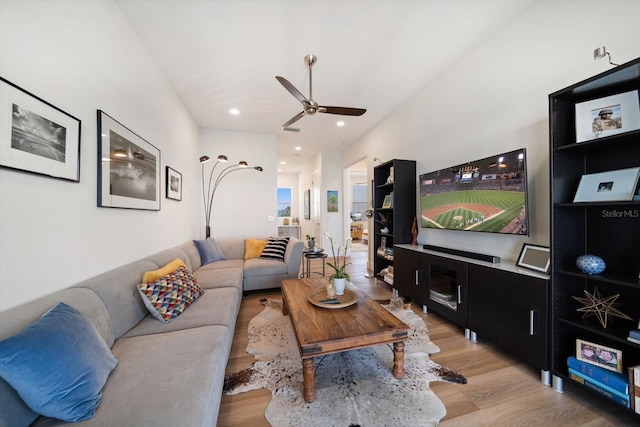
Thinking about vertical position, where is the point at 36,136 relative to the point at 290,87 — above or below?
below

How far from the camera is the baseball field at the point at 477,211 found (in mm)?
2023

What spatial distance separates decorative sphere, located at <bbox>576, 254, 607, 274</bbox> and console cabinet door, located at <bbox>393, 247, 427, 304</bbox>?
4.46 feet

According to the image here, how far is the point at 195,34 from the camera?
7.30 feet

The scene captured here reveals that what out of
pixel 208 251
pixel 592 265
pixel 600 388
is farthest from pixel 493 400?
pixel 208 251

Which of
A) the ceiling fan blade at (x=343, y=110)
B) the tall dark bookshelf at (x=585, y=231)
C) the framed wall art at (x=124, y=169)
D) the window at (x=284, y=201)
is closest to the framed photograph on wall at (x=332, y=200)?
the ceiling fan blade at (x=343, y=110)

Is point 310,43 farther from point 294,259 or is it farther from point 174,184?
point 294,259

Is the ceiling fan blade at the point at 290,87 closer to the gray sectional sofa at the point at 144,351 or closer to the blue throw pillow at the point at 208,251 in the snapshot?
the gray sectional sofa at the point at 144,351

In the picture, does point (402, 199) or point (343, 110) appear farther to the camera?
point (402, 199)

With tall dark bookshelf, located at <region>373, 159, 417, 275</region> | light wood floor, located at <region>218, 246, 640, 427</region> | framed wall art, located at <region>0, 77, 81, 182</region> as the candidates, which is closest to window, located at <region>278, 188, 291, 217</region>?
tall dark bookshelf, located at <region>373, 159, 417, 275</region>

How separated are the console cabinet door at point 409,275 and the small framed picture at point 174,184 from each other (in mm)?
3103

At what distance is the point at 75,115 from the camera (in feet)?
4.86

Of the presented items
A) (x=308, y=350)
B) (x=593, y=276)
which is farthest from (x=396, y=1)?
(x=308, y=350)

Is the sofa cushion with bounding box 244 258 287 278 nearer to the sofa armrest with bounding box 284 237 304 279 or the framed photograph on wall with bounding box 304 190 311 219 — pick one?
the sofa armrest with bounding box 284 237 304 279

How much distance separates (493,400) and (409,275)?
153cm
